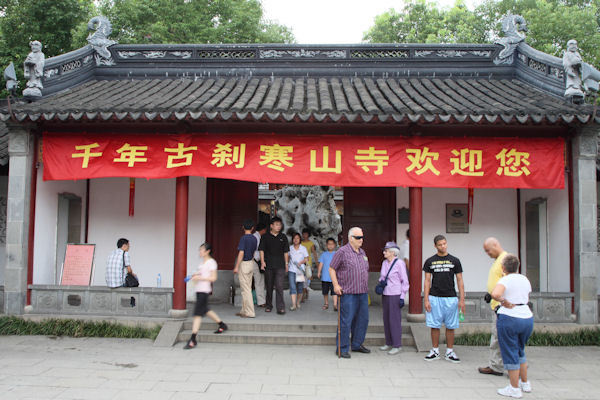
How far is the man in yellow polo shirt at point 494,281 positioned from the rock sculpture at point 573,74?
3591 millimetres

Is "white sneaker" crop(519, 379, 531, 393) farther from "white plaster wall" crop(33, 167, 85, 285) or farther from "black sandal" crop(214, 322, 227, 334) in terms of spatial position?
"white plaster wall" crop(33, 167, 85, 285)

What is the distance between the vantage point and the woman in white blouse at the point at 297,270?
916cm

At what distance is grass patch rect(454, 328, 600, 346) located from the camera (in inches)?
296

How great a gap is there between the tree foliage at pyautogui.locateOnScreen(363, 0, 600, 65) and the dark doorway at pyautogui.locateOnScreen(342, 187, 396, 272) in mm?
12990

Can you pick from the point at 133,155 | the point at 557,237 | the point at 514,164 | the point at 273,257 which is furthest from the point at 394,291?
the point at 133,155

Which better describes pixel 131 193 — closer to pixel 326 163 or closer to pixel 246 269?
pixel 246 269

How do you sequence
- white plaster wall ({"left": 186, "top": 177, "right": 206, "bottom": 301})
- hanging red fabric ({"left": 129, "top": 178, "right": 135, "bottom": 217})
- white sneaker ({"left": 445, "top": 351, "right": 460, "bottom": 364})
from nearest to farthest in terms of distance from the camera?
1. white sneaker ({"left": 445, "top": 351, "right": 460, "bottom": 364})
2. hanging red fabric ({"left": 129, "top": 178, "right": 135, "bottom": 217})
3. white plaster wall ({"left": 186, "top": 177, "right": 206, "bottom": 301})

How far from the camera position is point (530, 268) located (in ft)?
31.6

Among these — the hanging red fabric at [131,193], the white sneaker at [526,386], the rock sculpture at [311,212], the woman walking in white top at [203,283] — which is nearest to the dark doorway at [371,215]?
the woman walking in white top at [203,283]

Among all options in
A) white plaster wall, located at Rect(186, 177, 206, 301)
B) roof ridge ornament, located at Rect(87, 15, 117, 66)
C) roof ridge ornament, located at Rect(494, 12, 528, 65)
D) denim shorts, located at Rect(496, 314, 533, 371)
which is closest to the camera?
denim shorts, located at Rect(496, 314, 533, 371)

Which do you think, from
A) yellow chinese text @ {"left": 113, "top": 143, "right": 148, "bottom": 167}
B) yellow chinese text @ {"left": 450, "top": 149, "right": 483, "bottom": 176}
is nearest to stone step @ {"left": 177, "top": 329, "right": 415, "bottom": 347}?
yellow chinese text @ {"left": 450, "top": 149, "right": 483, "bottom": 176}

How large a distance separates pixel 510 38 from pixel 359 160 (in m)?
4.93

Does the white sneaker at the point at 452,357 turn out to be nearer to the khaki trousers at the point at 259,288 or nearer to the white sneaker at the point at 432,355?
the white sneaker at the point at 432,355

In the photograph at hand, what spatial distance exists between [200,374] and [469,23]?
22540 millimetres
